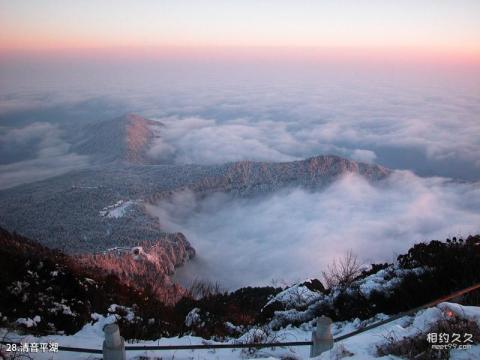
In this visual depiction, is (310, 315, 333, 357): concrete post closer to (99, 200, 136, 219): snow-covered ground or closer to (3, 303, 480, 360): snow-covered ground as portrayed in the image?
(3, 303, 480, 360): snow-covered ground

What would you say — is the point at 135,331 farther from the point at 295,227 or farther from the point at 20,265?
the point at 295,227

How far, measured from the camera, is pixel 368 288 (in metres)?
12.6

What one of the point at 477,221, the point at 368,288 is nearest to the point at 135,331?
the point at 368,288

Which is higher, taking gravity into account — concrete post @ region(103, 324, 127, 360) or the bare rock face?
concrete post @ region(103, 324, 127, 360)

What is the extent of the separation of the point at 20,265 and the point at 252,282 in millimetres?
86201

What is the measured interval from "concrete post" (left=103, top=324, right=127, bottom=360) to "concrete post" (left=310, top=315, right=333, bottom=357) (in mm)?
3208

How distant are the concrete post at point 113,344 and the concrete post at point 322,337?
3.21 meters

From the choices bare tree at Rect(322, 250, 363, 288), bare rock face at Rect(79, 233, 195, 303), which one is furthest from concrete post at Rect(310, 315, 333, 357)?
bare rock face at Rect(79, 233, 195, 303)

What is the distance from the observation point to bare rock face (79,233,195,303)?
78.7 m

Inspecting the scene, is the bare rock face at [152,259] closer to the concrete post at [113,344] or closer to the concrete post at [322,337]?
the concrete post at [113,344]

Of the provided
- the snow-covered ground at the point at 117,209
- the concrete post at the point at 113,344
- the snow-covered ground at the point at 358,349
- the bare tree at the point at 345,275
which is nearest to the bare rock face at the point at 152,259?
the snow-covered ground at the point at 117,209

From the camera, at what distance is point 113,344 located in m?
6.27

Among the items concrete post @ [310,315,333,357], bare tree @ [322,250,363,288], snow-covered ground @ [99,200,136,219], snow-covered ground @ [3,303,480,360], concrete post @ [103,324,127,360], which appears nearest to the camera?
concrete post @ [103,324,127,360]

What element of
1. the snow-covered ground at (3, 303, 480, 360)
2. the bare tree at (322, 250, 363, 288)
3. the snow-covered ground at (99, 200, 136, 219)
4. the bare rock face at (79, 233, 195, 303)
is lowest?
the bare rock face at (79, 233, 195, 303)
